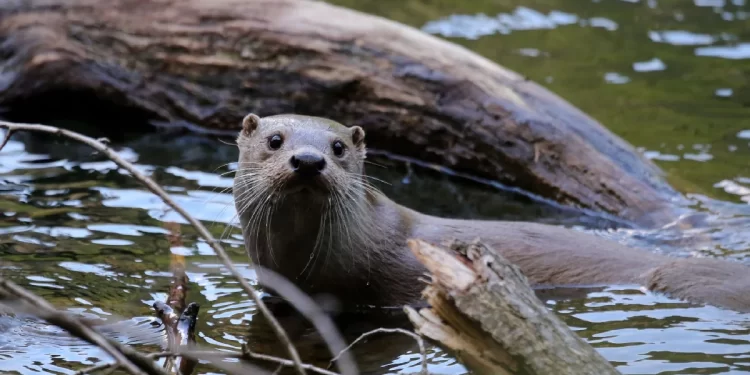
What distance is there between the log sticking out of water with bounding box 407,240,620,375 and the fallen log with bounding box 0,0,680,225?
3.31 metres

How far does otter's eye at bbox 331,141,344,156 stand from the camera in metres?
4.58

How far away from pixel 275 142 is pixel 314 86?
2.66m

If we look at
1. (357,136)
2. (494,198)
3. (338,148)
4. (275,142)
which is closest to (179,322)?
(275,142)

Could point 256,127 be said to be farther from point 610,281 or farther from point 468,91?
point 468,91

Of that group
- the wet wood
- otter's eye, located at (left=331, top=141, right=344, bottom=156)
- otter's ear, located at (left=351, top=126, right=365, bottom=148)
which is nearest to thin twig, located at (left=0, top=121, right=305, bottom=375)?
the wet wood

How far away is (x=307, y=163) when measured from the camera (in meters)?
4.14

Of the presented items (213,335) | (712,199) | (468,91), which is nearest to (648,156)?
(712,199)

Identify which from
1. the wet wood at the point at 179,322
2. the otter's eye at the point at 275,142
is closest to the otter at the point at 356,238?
the otter's eye at the point at 275,142

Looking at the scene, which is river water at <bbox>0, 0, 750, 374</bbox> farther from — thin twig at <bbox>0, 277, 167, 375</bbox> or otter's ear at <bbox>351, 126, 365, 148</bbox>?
thin twig at <bbox>0, 277, 167, 375</bbox>

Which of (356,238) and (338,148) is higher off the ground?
(338,148)

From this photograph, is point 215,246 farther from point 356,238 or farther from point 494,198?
point 494,198

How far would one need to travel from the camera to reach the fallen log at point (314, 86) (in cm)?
663

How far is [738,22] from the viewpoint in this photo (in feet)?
34.1

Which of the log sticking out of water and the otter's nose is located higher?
the otter's nose
